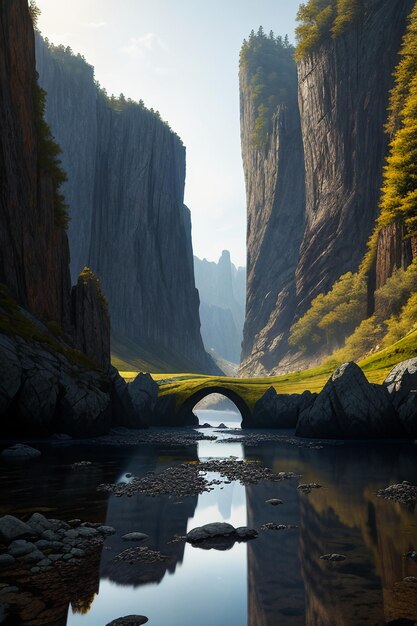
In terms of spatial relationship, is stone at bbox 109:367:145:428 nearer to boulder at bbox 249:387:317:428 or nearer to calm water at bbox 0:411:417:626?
boulder at bbox 249:387:317:428

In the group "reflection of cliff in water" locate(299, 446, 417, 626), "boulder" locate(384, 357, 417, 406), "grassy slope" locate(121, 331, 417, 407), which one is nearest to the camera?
"reflection of cliff in water" locate(299, 446, 417, 626)

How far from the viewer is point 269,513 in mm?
17672

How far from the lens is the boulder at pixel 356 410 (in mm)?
46875

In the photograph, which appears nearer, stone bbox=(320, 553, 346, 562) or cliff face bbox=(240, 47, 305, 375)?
stone bbox=(320, 553, 346, 562)

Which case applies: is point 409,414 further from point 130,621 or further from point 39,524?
point 130,621

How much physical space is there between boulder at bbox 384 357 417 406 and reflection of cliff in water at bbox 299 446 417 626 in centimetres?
2334

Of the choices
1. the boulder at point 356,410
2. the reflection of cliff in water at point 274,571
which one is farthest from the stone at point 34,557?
the boulder at point 356,410

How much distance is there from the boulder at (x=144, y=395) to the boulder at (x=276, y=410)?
14.1 metres

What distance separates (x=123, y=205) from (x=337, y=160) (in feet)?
268

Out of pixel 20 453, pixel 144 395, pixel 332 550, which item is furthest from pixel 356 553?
pixel 144 395

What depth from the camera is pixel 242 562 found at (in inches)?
492

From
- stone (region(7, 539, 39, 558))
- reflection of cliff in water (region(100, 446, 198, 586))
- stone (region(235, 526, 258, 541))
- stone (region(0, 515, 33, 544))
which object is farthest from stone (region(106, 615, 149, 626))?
stone (region(235, 526, 258, 541))

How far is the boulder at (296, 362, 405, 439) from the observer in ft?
154

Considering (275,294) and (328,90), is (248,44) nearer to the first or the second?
(328,90)
